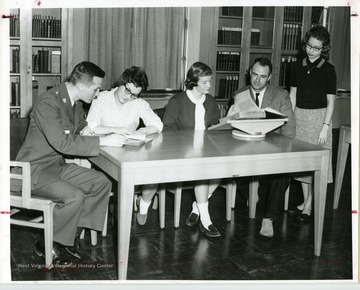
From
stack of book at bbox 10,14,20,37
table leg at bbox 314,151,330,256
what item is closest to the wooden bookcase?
stack of book at bbox 10,14,20,37

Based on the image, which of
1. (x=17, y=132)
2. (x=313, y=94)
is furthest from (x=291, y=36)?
(x=17, y=132)

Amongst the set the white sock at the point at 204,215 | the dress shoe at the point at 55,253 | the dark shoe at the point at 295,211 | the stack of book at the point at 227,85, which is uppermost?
the stack of book at the point at 227,85

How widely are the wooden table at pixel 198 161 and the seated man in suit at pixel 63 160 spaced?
0.63 ft

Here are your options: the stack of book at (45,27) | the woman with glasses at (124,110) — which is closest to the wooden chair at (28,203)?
the woman with glasses at (124,110)

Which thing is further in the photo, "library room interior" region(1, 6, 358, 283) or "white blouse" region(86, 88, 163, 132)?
"white blouse" region(86, 88, 163, 132)

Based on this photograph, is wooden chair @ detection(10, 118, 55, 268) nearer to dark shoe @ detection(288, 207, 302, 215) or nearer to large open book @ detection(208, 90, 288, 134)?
large open book @ detection(208, 90, 288, 134)

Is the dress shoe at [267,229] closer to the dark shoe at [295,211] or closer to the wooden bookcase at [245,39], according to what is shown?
the dark shoe at [295,211]

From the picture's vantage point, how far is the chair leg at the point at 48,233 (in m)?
2.56

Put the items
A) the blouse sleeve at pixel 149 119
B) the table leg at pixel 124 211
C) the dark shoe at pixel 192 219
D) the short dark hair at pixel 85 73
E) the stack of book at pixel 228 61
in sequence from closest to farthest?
the table leg at pixel 124 211 → the short dark hair at pixel 85 73 → the blouse sleeve at pixel 149 119 → the dark shoe at pixel 192 219 → the stack of book at pixel 228 61

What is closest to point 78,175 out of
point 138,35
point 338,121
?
point 138,35

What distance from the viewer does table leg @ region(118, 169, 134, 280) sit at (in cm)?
231

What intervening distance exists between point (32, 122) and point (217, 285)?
143 centimetres

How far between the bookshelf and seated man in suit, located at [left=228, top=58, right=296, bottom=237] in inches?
97.9

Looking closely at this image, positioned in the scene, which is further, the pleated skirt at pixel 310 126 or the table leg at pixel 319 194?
the pleated skirt at pixel 310 126
